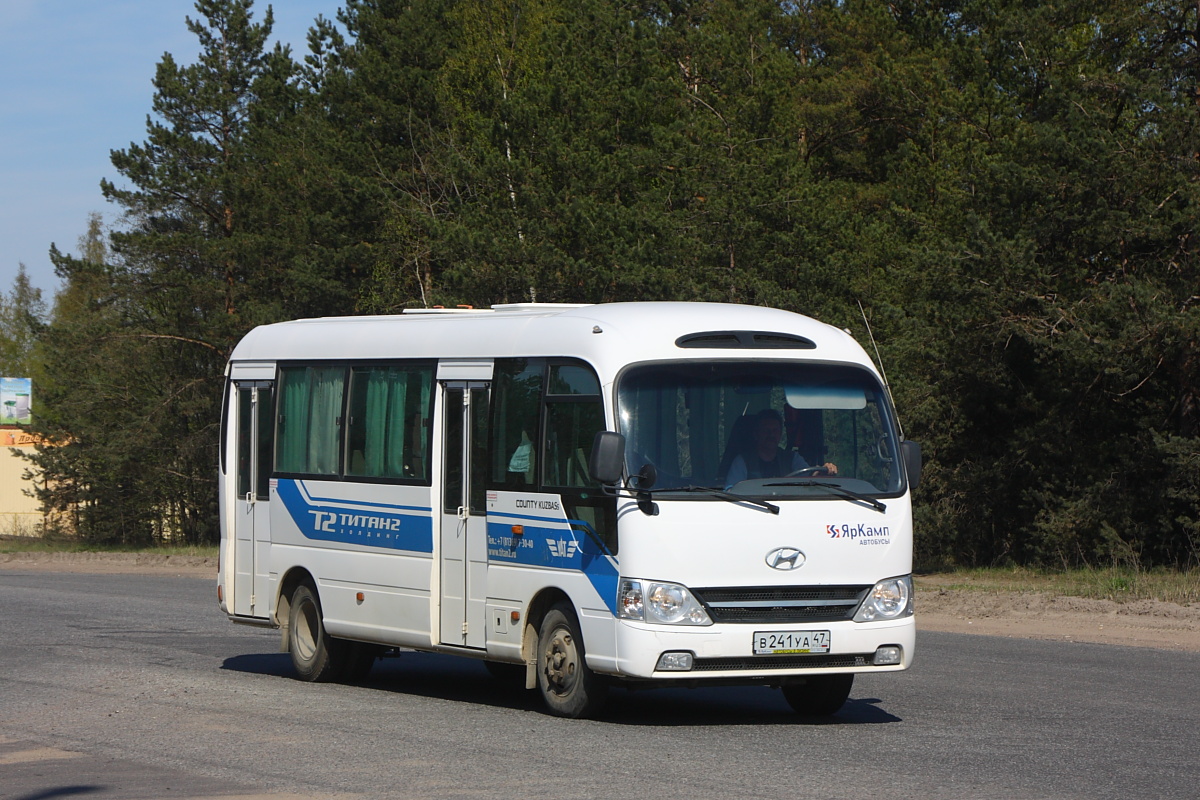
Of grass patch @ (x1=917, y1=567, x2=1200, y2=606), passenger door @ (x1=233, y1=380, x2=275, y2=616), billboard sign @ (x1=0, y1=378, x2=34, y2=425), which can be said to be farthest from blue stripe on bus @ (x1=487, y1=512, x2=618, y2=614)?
billboard sign @ (x1=0, y1=378, x2=34, y2=425)

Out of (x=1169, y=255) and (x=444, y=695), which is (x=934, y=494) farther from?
(x=444, y=695)

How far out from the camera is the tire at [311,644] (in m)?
14.4

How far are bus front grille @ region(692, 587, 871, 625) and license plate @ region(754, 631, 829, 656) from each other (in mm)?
88

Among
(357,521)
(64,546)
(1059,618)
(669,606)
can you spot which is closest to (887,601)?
(669,606)

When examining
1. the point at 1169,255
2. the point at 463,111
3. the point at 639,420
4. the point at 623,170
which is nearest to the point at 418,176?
the point at 463,111

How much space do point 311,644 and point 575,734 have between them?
464 centimetres

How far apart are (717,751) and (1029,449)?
2786 cm

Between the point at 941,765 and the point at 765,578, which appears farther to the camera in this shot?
the point at 765,578

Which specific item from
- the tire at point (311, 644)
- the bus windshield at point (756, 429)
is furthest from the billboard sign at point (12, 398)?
the bus windshield at point (756, 429)

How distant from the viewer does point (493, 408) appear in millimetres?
12492

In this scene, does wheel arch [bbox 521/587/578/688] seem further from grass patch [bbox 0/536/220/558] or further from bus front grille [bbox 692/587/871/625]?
grass patch [bbox 0/536/220/558]

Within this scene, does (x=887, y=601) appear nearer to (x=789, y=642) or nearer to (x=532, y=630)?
(x=789, y=642)

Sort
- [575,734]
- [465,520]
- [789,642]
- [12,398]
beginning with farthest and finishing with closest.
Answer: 1. [12,398]
2. [465,520]
3. [789,642]
4. [575,734]

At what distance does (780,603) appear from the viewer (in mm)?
A: 10781
